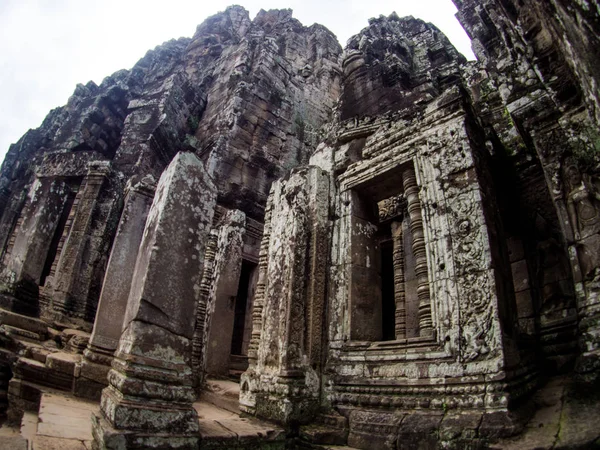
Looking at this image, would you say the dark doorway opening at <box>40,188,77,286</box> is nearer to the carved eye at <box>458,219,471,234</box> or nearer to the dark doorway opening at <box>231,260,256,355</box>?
the dark doorway opening at <box>231,260,256,355</box>

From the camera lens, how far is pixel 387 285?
782 centimetres

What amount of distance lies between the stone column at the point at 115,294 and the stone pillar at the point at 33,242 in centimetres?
484

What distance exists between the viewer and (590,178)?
3812 millimetres

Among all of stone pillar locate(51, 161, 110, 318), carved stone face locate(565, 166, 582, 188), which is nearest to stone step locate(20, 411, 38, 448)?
stone pillar locate(51, 161, 110, 318)

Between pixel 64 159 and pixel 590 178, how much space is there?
13.6 m

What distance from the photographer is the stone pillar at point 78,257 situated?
380 inches

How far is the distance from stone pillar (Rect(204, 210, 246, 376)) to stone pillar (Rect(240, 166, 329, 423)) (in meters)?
3.56

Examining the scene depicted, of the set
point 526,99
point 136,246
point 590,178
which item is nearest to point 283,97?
point 136,246

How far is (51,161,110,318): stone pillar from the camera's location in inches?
380

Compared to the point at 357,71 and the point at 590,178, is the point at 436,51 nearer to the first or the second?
the point at 357,71

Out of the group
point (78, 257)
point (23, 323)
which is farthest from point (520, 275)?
point (78, 257)

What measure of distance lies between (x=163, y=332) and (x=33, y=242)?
9041 mm

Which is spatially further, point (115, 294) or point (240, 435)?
Result: point (115, 294)

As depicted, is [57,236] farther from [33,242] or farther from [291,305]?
[291,305]
